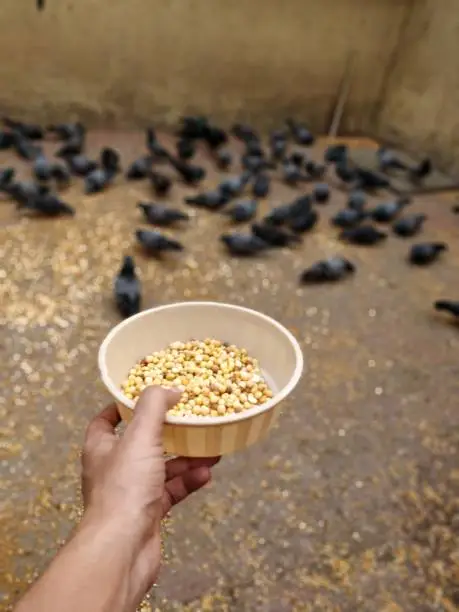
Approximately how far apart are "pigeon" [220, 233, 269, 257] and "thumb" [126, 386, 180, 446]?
6.42ft

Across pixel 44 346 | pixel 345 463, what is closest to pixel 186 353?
pixel 345 463

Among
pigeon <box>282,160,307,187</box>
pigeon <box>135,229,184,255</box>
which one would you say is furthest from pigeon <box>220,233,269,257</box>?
pigeon <box>282,160,307,187</box>

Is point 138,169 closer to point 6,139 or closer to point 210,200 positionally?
point 210,200

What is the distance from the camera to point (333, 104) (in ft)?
16.5

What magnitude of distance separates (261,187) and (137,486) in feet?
9.41

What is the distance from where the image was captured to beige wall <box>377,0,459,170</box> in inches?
170

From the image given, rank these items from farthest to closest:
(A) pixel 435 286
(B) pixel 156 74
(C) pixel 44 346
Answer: (B) pixel 156 74
(A) pixel 435 286
(C) pixel 44 346

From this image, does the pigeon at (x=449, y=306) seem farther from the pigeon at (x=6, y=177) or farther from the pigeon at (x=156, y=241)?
the pigeon at (x=6, y=177)

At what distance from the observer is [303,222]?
3.27 meters

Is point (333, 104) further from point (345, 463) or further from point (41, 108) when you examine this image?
point (345, 463)

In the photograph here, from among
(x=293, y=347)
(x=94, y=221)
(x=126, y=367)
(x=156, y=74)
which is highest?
(x=293, y=347)

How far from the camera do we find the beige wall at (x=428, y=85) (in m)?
4.33

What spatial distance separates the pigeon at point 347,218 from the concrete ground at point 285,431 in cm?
22

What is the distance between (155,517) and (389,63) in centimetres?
473
